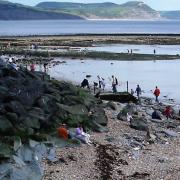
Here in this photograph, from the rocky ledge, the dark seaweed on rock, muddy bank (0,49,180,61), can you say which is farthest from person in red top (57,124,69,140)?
muddy bank (0,49,180,61)

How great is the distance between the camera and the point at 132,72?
5316 cm

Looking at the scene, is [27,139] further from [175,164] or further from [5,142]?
[175,164]

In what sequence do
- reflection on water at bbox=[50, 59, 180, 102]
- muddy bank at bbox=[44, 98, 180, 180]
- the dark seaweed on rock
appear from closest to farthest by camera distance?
muddy bank at bbox=[44, 98, 180, 180]
the dark seaweed on rock
reflection on water at bbox=[50, 59, 180, 102]

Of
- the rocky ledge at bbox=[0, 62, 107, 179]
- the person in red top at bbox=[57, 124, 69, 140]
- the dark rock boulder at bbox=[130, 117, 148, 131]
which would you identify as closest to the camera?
the rocky ledge at bbox=[0, 62, 107, 179]

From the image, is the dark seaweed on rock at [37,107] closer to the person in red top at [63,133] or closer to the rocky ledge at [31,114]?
the rocky ledge at [31,114]

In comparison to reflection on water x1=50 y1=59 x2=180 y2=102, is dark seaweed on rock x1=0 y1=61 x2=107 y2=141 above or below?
above

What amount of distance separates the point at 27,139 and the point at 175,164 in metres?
5.38

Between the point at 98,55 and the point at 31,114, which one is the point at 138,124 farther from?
the point at 98,55

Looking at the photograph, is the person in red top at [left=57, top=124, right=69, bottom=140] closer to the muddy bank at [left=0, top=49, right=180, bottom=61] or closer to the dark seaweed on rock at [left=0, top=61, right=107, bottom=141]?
the dark seaweed on rock at [left=0, top=61, right=107, bottom=141]

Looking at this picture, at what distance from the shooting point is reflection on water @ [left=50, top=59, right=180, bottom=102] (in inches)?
1709

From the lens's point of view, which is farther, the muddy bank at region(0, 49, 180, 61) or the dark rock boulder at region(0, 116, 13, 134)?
the muddy bank at region(0, 49, 180, 61)

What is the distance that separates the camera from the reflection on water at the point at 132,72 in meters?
43.4

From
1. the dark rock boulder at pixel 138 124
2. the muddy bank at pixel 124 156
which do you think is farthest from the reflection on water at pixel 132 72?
the muddy bank at pixel 124 156

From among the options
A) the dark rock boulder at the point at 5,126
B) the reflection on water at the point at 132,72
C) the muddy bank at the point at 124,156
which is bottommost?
the reflection on water at the point at 132,72
